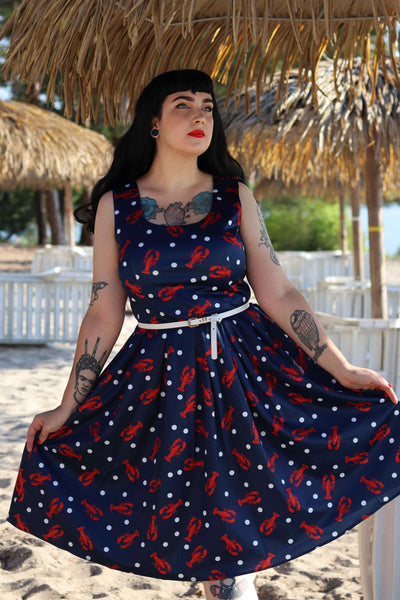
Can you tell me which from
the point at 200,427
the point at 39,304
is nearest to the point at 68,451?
the point at 200,427

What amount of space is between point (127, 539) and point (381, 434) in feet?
2.60

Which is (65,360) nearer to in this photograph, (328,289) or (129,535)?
(328,289)

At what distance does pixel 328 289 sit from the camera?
7.55 m

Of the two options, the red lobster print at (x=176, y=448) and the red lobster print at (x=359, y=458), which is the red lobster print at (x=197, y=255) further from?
the red lobster print at (x=359, y=458)

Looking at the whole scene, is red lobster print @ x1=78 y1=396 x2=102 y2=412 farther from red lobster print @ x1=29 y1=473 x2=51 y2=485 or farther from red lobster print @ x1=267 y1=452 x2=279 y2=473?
red lobster print @ x1=267 y1=452 x2=279 y2=473

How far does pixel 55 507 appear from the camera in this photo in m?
2.22

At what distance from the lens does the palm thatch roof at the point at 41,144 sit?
387 inches

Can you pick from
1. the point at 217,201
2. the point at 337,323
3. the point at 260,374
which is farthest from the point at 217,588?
the point at 337,323

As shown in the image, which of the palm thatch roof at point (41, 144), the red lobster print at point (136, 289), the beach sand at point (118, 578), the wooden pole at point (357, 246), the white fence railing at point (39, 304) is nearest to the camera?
the red lobster print at point (136, 289)

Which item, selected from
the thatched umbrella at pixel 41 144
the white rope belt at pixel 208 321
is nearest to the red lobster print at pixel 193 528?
the white rope belt at pixel 208 321

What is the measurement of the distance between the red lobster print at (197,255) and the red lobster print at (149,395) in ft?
1.23

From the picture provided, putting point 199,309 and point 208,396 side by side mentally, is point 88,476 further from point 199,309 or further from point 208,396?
point 199,309

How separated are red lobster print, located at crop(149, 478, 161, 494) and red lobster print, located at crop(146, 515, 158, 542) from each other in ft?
0.24

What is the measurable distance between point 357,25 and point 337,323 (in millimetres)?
2722
